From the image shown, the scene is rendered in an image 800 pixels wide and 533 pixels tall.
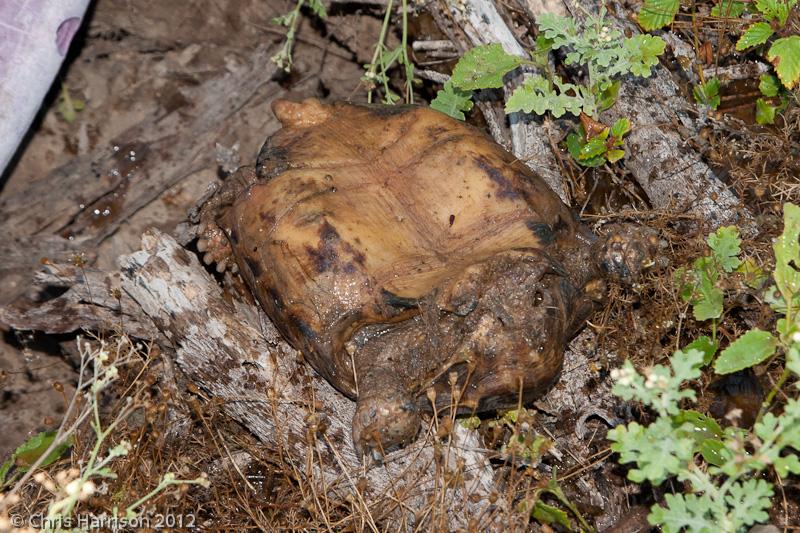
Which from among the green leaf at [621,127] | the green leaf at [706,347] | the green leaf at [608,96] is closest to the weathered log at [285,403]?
the green leaf at [706,347]

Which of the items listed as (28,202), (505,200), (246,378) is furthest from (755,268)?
(28,202)

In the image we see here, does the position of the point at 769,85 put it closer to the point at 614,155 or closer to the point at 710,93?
the point at 710,93

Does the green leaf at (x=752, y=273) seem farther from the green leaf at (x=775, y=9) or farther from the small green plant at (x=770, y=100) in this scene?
the green leaf at (x=775, y=9)

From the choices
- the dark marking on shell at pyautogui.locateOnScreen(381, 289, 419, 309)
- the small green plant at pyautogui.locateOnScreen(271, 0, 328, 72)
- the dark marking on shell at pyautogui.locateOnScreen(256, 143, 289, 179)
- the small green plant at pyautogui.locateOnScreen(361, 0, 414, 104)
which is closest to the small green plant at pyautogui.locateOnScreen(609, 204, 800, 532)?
the dark marking on shell at pyautogui.locateOnScreen(381, 289, 419, 309)

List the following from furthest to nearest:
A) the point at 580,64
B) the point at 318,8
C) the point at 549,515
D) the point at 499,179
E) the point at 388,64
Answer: the point at 318,8, the point at 388,64, the point at 580,64, the point at 499,179, the point at 549,515

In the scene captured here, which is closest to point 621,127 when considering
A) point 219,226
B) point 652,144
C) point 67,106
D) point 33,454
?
point 652,144

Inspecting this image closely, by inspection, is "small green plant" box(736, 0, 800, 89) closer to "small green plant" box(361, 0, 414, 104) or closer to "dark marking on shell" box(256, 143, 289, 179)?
"small green plant" box(361, 0, 414, 104)
